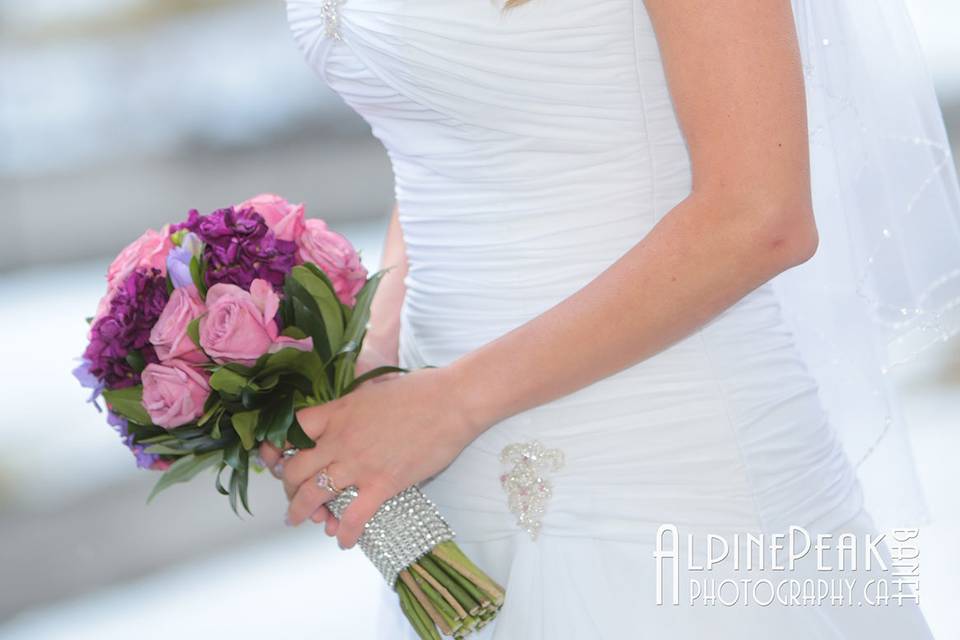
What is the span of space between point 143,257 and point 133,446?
230 mm

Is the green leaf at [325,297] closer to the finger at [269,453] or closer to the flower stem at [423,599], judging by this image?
the finger at [269,453]

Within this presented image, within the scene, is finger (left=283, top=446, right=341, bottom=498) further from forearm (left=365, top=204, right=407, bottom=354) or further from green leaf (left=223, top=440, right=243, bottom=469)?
forearm (left=365, top=204, right=407, bottom=354)

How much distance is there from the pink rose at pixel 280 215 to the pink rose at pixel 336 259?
0.01m

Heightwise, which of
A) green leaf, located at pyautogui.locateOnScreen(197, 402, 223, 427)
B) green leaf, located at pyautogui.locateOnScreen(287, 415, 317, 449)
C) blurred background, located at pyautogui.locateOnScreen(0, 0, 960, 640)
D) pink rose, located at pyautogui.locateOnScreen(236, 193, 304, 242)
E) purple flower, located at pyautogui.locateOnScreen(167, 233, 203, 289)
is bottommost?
blurred background, located at pyautogui.locateOnScreen(0, 0, 960, 640)

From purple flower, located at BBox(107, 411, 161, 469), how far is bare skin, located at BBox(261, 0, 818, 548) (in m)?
0.15

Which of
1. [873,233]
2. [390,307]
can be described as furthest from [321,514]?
[873,233]

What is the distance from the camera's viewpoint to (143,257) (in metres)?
1.40

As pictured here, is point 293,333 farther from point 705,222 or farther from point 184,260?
point 705,222

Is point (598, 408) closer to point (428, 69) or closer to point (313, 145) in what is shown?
point (428, 69)

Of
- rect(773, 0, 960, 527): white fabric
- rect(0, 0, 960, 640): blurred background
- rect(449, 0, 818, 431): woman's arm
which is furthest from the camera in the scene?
rect(0, 0, 960, 640): blurred background

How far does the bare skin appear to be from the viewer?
3.67 feet

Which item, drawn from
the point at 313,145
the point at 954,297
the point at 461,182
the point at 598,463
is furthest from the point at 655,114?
the point at 313,145

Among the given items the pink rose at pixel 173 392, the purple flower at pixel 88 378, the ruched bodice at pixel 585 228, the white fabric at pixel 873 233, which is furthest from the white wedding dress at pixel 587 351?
the purple flower at pixel 88 378

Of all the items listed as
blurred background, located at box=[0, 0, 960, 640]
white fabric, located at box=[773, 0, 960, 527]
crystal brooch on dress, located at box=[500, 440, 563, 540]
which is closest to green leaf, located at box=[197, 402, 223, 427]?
crystal brooch on dress, located at box=[500, 440, 563, 540]
